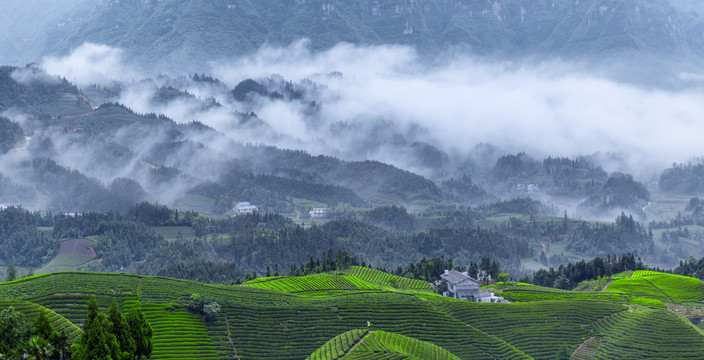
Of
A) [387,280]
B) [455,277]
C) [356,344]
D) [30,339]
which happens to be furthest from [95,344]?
[387,280]

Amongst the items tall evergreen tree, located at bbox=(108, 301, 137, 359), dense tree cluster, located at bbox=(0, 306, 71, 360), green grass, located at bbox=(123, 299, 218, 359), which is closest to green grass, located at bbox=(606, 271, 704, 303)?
green grass, located at bbox=(123, 299, 218, 359)

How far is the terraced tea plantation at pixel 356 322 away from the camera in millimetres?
106062

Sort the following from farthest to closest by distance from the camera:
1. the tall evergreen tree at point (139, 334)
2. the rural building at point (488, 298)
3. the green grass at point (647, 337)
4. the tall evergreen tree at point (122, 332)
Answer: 1. the rural building at point (488, 298)
2. the green grass at point (647, 337)
3. the tall evergreen tree at point (139, 334)
4. the tall evergreen tree at point (122, 332)

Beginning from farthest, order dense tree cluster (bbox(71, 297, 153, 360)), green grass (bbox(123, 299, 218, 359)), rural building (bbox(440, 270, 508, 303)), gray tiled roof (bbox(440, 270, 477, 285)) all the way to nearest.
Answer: gray tiled roof (bbox(440, 270, 477, 285))
rural building (bbox(440, 270, 508, 303))
green grass (bbox(123, 299, 218, 359))
dense tree cluster (bbox(71, 297, 153, 360))

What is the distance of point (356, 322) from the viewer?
121 m

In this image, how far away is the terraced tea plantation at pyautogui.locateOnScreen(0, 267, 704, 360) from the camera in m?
106

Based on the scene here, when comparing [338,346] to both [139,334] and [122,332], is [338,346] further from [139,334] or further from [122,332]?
[122,332]

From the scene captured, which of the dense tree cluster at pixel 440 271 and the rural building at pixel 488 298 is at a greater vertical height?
the dense tree cluster at pixel 440 271

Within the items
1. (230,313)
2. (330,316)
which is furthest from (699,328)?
(230,313)

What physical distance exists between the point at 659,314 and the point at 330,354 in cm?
6539

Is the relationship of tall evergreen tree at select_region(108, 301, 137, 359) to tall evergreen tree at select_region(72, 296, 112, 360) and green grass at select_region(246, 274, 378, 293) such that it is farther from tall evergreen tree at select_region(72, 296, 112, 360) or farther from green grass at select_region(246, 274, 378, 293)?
green grass at select_region(246, 274, 378, 293)


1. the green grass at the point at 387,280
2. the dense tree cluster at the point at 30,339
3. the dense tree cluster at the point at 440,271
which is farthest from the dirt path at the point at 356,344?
the dense tree cluster at the point at 440,271

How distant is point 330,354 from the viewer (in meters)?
98.6

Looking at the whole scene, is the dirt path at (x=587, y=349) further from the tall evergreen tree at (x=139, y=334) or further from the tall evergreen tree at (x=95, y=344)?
the tall evergreen tree at (x=95, y=344)
